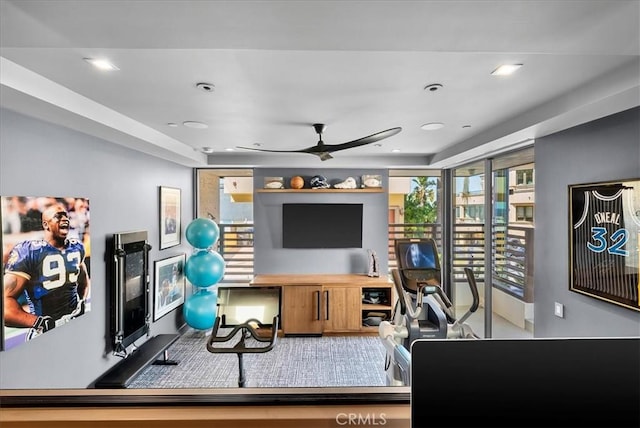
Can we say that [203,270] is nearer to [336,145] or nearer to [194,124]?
[194,124]

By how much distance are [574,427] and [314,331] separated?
442 centimetres

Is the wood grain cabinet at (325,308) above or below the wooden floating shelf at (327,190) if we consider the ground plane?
below

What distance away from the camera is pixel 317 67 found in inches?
73.5

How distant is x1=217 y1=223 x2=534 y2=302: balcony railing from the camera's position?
3549 mm

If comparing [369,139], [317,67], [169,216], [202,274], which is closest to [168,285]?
[202,274]

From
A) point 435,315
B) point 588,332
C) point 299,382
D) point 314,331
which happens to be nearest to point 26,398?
point 435,315

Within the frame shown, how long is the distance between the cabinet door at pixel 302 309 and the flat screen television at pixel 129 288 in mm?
1804

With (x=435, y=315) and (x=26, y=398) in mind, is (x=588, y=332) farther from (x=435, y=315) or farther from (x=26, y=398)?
(x=26, y=398)

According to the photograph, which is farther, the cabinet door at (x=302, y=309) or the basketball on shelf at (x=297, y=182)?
the basketball on shelf at (x=297, y=182)

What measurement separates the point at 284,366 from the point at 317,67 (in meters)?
3.32

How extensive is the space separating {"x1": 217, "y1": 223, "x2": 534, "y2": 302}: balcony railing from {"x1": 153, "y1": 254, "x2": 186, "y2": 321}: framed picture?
0.86 metres

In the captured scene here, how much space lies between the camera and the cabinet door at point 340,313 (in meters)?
4.80

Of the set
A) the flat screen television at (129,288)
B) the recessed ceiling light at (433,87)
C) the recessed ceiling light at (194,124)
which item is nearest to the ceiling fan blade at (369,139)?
the recessed ceiling light at (433,87)

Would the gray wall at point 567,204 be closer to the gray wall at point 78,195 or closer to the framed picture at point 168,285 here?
the gray wall at point 78,195
